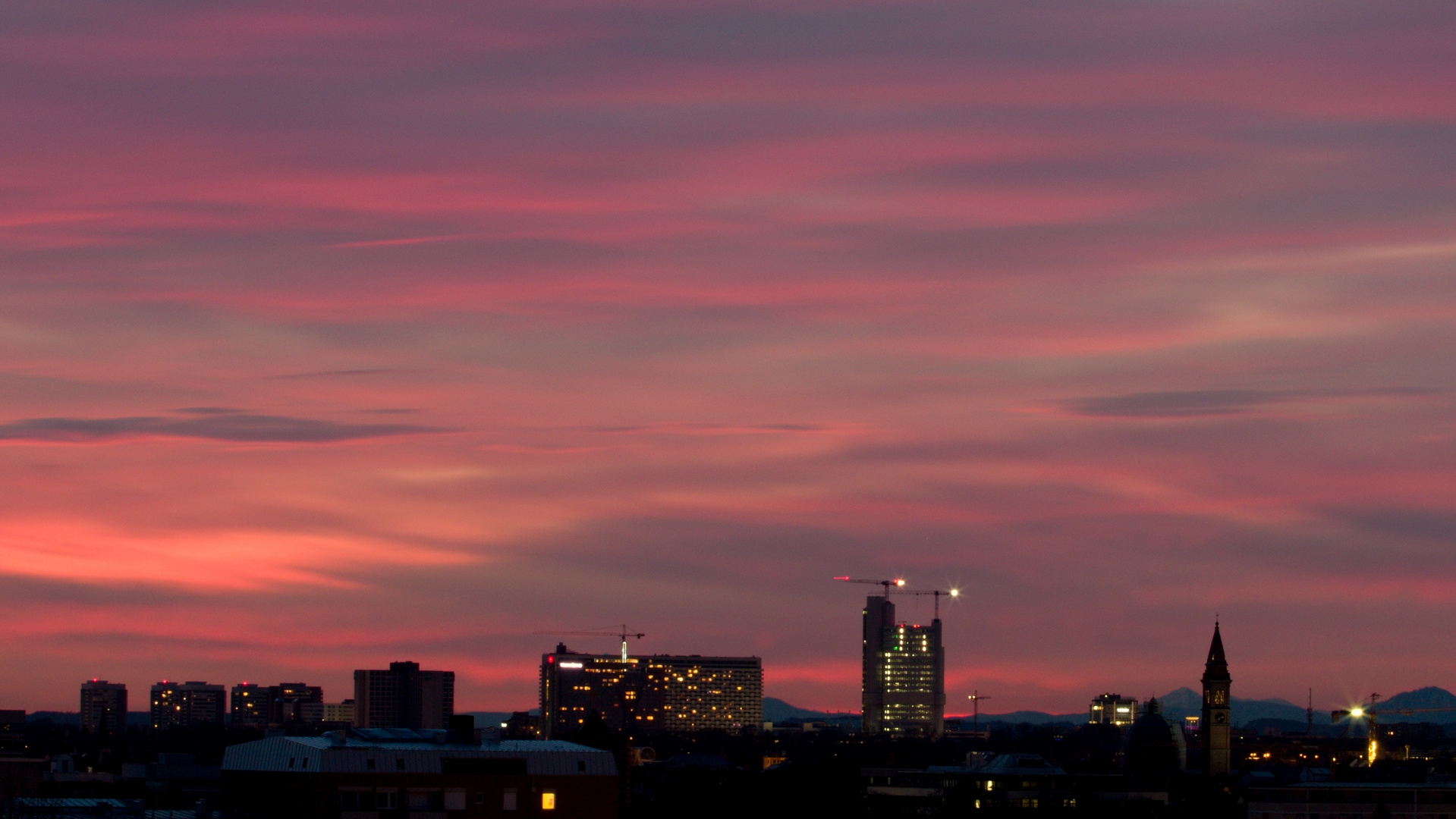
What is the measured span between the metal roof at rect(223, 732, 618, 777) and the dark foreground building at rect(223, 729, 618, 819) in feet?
0.23

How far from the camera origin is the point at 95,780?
19138 cm

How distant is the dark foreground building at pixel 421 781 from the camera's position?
12231 cm

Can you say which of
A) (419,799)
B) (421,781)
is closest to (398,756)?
(421,781)

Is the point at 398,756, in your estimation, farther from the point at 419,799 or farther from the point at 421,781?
the point at 419,799

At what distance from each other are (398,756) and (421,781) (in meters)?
2.24

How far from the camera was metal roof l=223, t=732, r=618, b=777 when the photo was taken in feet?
405

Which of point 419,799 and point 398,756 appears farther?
point 398,756

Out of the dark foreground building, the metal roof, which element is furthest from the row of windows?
the metal roof

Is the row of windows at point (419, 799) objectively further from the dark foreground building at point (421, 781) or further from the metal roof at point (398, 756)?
the metal roof at point (398, 756)

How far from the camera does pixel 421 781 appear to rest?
124 metres

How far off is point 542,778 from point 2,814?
30.3m

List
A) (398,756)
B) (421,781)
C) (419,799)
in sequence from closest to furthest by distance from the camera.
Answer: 1. (419,799)
2. (421,781)
3. (398,756)

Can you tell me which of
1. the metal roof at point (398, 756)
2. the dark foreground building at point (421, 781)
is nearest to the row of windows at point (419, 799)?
the dark foreground building at point (421, 781)

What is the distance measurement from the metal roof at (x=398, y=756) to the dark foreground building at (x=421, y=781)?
71mm
